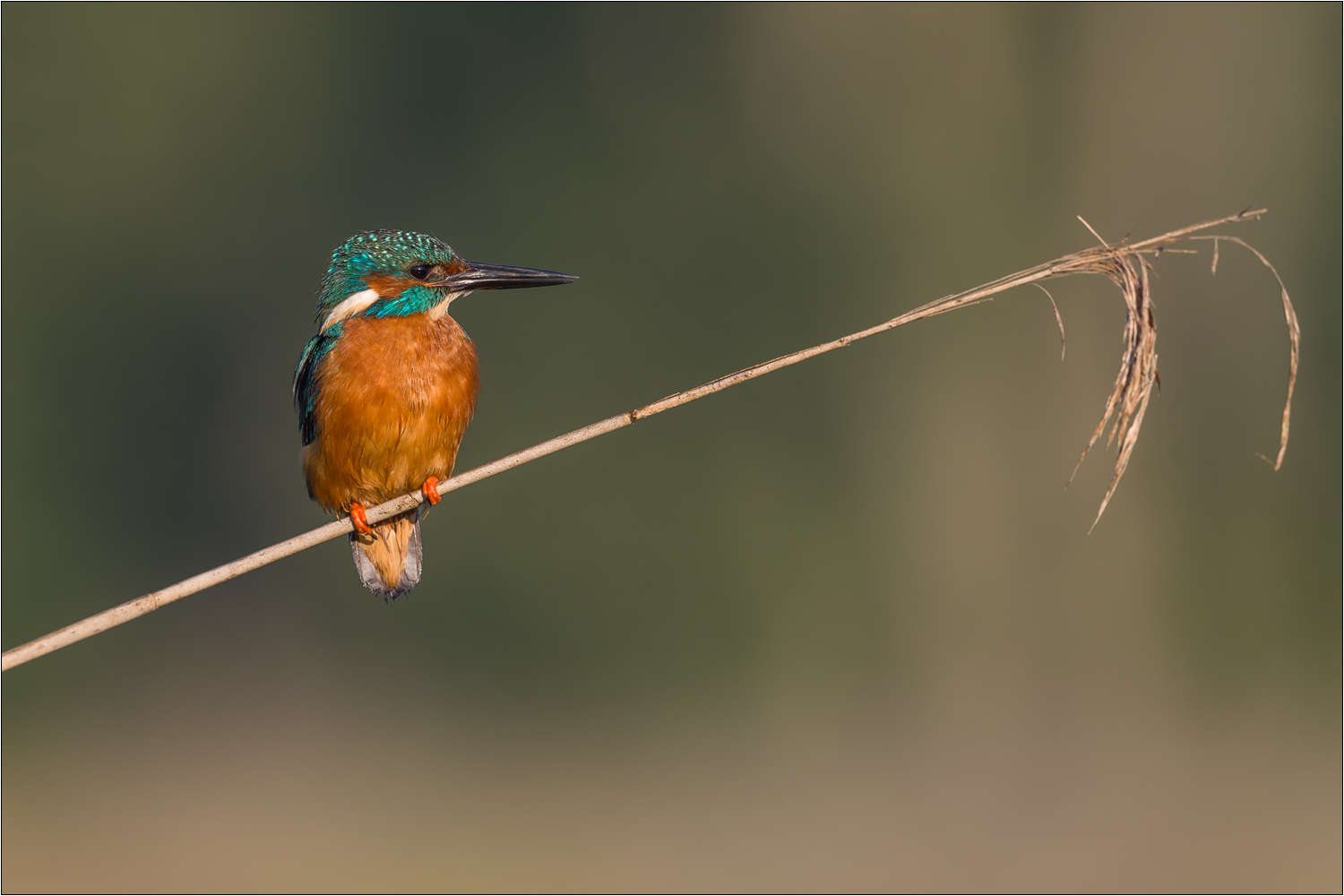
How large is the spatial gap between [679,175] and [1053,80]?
3.28 metres

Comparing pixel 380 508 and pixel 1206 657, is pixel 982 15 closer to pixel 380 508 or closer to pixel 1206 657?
pixel 1206 657

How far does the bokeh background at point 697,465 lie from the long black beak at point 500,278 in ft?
18.2

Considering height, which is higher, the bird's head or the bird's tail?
the bird's head

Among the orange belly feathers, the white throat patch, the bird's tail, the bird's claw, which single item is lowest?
the bird's tail

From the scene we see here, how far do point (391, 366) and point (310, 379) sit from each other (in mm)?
310

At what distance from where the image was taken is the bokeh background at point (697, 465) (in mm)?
8156

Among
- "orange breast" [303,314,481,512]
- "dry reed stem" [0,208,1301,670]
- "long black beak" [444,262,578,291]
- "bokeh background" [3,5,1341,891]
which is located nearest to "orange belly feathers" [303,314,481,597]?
"orange breast" [303,314,481,512]

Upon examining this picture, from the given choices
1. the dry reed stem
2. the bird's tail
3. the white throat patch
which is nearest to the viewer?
the dry reed stem

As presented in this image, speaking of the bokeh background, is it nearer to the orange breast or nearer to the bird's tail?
the bird's tail

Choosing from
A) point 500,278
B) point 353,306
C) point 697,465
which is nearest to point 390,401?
point 353,306

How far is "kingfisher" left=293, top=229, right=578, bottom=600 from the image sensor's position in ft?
9.53

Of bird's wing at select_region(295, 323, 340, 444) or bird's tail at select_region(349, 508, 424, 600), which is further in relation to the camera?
bird's tail at select_region(349, 508, 424, 600)

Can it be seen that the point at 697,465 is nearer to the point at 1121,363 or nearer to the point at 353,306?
the point at 353,306

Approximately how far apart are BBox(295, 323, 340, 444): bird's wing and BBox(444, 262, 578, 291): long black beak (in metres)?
0.35
